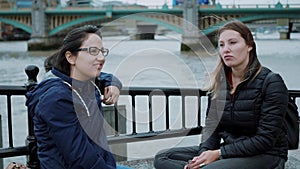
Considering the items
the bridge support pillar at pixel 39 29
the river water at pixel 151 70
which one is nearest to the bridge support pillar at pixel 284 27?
the river water at pixel 151 70

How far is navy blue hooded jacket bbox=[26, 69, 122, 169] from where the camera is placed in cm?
148

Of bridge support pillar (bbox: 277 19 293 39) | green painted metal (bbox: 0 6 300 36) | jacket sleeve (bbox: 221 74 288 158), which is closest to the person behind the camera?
jacket sleeve (bbox: 221 74 288 158)

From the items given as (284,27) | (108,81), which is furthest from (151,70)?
(284,27)

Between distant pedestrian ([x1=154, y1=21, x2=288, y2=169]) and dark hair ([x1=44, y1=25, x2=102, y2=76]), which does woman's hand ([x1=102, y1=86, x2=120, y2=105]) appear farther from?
distant pedestrian ([x1=154, y1=21, x2=288, y2=169])

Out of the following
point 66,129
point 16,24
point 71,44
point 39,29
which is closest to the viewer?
point 66,129

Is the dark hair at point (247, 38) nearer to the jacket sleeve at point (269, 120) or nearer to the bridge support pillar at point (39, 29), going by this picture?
the jacket sleeve at point (269, 120)

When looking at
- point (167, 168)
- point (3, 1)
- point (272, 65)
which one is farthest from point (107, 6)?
point (167, 168)

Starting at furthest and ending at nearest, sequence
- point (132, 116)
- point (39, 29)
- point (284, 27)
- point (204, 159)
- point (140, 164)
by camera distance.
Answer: point (284, 27)
point (39, 29)
point (140, 164)
point (132, 116)
point (204, 159)

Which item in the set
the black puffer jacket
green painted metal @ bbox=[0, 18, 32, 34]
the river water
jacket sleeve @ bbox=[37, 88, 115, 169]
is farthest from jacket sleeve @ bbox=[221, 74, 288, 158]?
green painted metal @ bbox=[0, 18, 32, 34]

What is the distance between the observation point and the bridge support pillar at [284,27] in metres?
28.8

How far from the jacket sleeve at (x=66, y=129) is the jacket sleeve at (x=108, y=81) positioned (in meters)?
0.42

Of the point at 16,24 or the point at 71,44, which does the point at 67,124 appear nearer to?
the point at 71,44

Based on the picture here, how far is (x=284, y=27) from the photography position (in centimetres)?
2966

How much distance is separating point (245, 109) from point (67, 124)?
2.42ft
